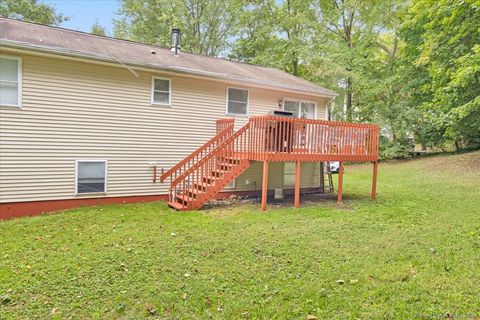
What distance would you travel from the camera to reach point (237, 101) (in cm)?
1044

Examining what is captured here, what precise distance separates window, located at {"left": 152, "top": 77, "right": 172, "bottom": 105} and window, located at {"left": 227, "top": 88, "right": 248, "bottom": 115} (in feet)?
6.37

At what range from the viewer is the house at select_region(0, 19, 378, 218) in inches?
288

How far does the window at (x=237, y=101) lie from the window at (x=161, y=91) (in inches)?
76.5

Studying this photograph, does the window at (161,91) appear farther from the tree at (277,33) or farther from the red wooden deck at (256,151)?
the tree at (277,33)

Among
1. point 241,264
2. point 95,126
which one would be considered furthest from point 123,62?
point 241,264

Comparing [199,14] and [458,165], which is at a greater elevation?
[199,14]

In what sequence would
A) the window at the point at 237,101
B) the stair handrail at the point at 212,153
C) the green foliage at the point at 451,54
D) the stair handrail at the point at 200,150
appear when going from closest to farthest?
the stair handrail at the point at 212,153 < the stair handrail at the point at 200,150 < the green foliage at the point at 451,54 < the window at the point at 237,101

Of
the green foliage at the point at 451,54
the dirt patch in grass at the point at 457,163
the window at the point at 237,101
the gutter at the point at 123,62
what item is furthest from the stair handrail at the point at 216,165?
the dirt patch in grass at the point at 457,163

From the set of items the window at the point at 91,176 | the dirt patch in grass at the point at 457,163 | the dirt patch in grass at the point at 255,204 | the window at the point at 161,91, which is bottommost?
the dirt patch in grass at the point at 255,204

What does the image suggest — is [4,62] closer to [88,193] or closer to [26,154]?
[26,154]

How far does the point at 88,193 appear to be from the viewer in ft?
27.0

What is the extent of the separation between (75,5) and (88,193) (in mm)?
22406

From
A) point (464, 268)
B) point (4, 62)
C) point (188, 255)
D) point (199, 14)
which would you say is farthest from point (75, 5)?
point (464, 268)

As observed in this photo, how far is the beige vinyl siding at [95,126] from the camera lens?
7.34 m
